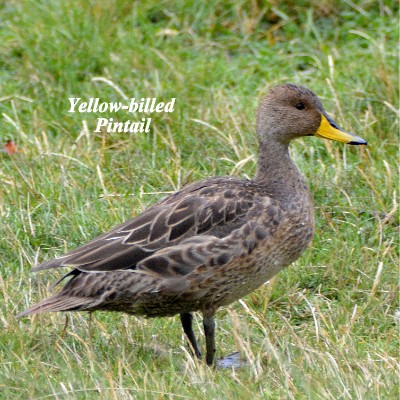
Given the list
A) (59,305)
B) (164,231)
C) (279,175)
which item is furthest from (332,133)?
(59,305)

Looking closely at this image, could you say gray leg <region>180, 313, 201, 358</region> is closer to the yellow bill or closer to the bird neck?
the bird neck

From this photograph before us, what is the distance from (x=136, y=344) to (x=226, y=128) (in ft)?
7.97

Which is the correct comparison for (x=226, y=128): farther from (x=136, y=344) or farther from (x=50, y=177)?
(x=136, y=344)

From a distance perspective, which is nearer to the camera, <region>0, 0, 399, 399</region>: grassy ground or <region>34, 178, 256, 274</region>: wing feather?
<region>0, 0, 399, 399</region>: grassy ground

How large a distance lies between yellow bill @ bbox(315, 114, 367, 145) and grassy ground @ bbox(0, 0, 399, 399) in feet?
2.05

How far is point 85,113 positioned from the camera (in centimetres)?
765

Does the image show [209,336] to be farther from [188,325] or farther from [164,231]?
[164,231]

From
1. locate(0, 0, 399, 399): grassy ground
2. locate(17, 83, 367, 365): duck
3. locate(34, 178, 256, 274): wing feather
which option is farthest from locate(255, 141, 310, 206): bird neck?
locate(0, 0, 399, 399): grassy ground

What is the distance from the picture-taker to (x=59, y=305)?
4.96 meters

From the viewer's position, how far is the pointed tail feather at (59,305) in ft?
16.2

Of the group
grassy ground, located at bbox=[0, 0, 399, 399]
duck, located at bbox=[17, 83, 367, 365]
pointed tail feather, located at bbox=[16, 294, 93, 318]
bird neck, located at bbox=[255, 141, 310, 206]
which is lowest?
grassy ground, located at bbox=[0, 0, 399, 399]

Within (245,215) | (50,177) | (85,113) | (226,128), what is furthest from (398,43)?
(245,215)

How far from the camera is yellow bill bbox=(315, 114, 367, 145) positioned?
18.9ft

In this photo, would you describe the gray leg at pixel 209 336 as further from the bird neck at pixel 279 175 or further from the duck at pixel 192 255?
the bird neck at pixel 279 175
